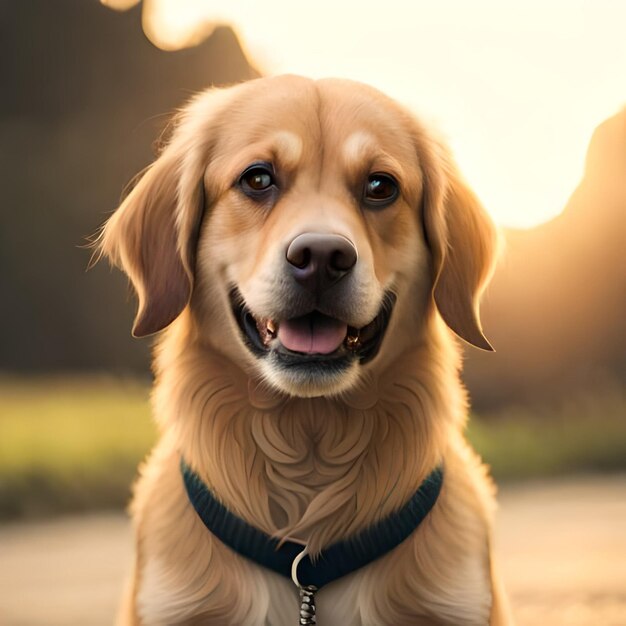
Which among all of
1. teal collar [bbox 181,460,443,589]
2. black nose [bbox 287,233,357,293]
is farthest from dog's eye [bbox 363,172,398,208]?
teal collar [bbox 181,460,443,589]

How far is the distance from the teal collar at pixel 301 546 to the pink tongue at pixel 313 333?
1.44 feet

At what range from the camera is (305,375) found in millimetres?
2312

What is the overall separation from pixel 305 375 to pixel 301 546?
0.43 metres

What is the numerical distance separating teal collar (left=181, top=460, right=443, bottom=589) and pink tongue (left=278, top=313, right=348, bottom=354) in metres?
0.44

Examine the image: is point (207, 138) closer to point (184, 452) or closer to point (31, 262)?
point (184, 452)

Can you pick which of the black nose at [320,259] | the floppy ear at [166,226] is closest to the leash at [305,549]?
the floppy ear at [166,226]

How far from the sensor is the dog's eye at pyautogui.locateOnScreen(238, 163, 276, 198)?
7.91 feet

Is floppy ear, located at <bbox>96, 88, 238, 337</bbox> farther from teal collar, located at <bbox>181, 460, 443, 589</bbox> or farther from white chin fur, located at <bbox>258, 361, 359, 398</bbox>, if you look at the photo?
teal collar, located at <bbox>181, 460, 443, 589</bbox>

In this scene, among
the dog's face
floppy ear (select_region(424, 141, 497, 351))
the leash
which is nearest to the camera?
the dog's face

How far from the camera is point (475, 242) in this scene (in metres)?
2.61

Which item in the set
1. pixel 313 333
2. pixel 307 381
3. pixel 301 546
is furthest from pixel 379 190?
pixel 301 546

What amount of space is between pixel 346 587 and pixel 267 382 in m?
0.51

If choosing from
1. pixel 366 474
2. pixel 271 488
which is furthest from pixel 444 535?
pixel 271 488

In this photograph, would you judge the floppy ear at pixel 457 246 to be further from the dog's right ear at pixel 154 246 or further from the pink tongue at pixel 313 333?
the dog's right ear at pixel 154 246
